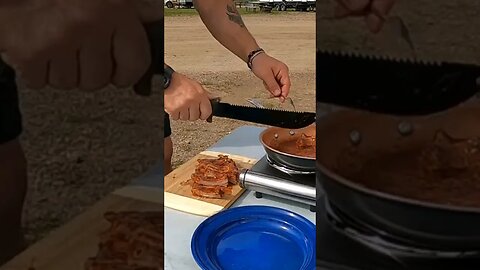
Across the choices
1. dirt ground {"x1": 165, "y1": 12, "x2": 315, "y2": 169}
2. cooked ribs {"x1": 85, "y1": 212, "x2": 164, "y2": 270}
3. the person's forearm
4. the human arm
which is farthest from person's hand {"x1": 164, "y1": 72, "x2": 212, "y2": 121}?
dirt ground {"x1": 165, "y1": 12, "x2": 315, "y2": 169}

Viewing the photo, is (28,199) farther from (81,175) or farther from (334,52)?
(334,52)

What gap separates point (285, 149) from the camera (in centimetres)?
68

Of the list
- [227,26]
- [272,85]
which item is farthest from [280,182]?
[227,26]

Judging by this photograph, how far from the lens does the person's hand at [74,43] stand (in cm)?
23

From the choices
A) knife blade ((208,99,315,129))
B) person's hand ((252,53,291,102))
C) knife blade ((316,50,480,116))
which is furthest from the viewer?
person's hand ((252,53,291,102))

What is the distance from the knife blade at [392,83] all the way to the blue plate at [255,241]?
26cm

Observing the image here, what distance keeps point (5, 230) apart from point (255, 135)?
730 mm

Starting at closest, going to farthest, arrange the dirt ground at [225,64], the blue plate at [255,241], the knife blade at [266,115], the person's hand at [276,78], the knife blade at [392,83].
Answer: the knife blade at [392,83]
the blue plate at [255,241]
the knife blade at [266,115]
the person's hand at [276,78]
the dirt ground at [225,64]

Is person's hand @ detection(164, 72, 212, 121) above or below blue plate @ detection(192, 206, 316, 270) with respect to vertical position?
above

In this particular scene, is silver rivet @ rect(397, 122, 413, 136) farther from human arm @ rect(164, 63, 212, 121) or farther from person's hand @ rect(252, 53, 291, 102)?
person's hand @ rect(252, 53, 291, 102)

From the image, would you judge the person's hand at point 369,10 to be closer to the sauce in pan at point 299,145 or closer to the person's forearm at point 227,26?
the sauce in pan at point 299,145

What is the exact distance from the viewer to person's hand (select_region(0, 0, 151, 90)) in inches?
9.2

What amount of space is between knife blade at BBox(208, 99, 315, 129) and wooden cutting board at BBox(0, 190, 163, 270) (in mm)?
346

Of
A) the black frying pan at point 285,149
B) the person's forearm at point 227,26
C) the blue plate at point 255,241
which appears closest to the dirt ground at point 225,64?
the person's forearm at point 227,26
